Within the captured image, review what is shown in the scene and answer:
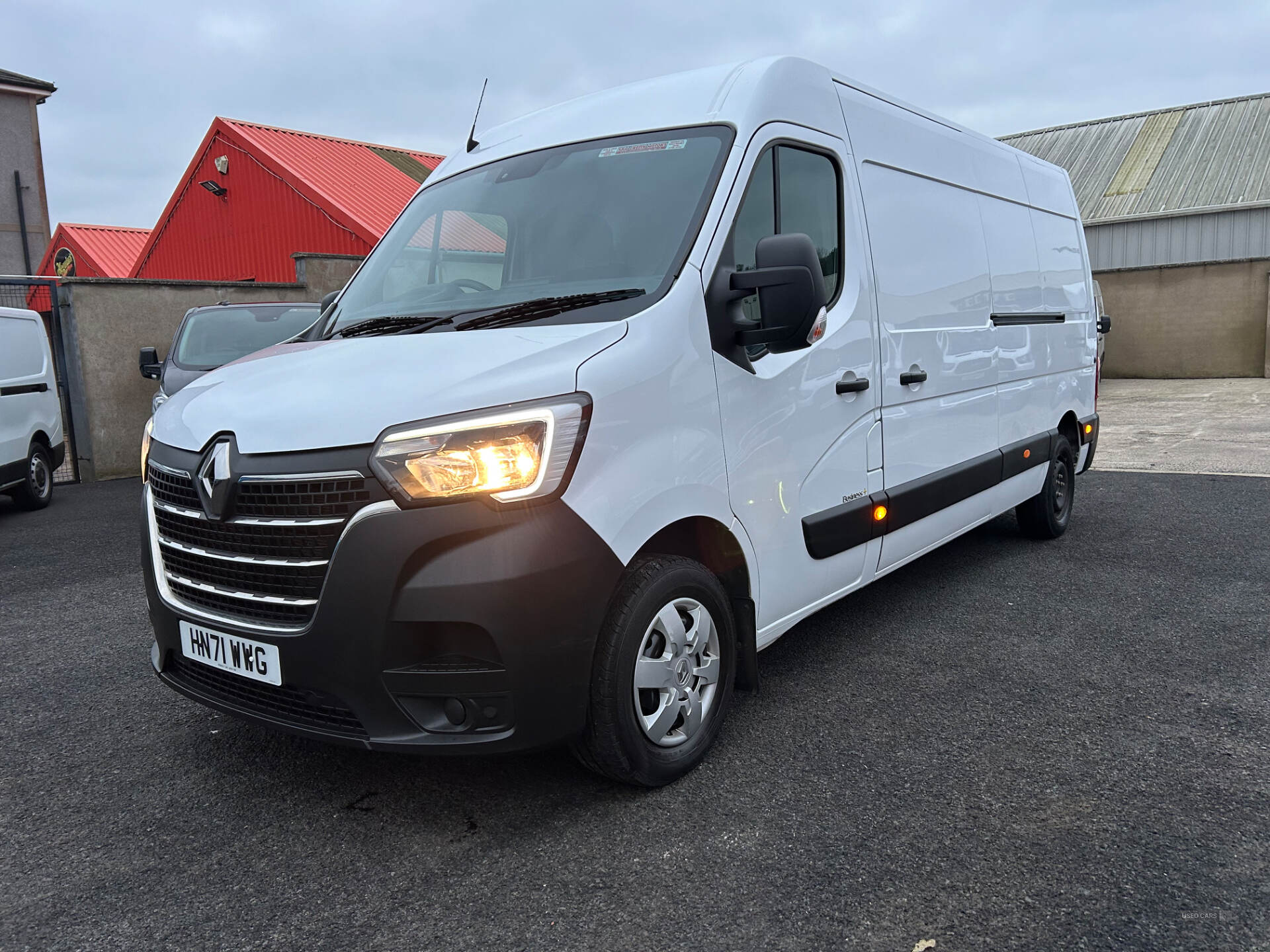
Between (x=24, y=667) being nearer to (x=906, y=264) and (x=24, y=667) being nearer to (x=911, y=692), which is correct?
(x=911, y=692)

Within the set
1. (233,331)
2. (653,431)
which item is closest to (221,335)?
(233,331)

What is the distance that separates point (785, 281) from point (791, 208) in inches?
26.4

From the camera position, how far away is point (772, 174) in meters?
3.24

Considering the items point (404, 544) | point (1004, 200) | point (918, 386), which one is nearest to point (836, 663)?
point (918, 386)

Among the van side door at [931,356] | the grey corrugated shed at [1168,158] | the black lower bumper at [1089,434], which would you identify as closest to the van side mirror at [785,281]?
the van side door at [931,356]

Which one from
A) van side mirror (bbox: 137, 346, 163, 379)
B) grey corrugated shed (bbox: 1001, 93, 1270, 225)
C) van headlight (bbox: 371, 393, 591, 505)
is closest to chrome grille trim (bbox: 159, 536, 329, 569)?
van headlight (bbox: 371, 393, 591, 505)

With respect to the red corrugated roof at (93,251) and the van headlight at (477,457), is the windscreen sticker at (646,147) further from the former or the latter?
the red corrugated roof at (93,251)

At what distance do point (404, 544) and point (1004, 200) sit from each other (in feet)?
13.7

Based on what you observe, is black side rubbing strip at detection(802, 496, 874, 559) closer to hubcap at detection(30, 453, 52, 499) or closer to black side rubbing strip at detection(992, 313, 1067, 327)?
black side rubbing strip at detection(992, 313, 1067, 327)

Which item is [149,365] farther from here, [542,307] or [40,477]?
[542,307]

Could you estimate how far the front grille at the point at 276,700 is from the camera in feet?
8.21

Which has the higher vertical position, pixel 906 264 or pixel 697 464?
pixel 906 264

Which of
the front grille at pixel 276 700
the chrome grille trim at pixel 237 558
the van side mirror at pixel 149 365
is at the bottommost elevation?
the front grille at pixel 276 700

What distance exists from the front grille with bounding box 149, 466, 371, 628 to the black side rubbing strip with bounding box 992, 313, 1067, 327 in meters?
3.66
